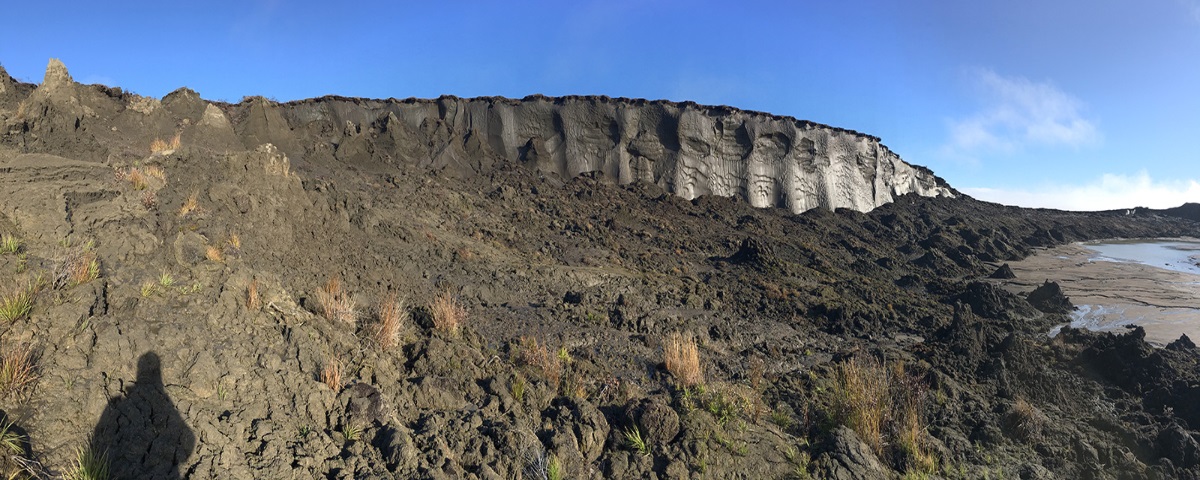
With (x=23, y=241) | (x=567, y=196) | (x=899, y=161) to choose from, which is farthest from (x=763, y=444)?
(x=899, y=161)

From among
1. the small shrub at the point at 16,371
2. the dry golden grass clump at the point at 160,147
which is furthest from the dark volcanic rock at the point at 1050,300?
the dry golden grass clump at the point at 160,147

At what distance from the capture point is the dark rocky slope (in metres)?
3.75

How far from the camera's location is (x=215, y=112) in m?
19.9

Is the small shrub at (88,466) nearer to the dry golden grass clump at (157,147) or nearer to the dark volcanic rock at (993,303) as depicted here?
the dry golden grass clump at (157,147)

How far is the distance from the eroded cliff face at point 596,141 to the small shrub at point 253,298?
60.3ft

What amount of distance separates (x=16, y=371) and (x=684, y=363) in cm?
633

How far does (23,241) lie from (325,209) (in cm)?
566

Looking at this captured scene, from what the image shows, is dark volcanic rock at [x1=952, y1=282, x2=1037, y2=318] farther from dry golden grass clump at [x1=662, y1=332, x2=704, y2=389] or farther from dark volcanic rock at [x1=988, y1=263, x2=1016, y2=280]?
dry golden grass clump at [x1=662, y1=332, x2=704, y2=389]

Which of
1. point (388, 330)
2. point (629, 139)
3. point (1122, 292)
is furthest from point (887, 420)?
point (629, 139)

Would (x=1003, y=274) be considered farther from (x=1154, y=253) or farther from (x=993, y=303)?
(x=1154, y=253)

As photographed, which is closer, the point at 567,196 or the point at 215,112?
the point at 215,112

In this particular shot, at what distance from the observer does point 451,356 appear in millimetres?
5812

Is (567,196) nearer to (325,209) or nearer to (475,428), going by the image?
(325,209)

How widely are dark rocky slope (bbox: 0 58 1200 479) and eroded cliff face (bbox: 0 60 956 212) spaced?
8.80 meters
